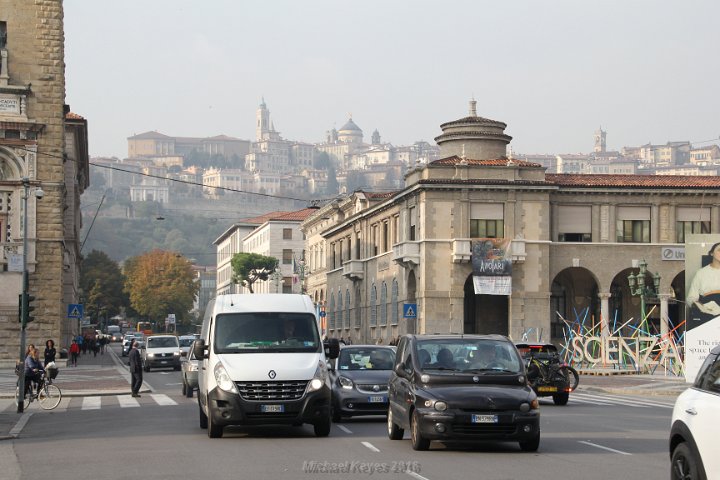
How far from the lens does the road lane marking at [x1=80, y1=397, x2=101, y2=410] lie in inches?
1206

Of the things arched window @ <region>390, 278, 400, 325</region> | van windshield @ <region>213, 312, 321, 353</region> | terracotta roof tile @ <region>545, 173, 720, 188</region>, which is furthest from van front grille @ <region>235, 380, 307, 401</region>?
arched window @ <region>390, 278, 400, 325</region>

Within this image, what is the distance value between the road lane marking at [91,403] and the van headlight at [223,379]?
11850mm

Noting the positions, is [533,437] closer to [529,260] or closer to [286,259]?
[529,260]

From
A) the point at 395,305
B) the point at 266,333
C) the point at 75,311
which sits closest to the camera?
the point at 266,333

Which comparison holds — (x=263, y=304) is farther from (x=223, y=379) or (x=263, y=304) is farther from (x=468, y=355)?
(x=468, y=355)

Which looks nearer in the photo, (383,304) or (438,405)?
(438,405)

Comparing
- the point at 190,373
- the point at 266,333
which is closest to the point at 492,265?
the point at 190,373

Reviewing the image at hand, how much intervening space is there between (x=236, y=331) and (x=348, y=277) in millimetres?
66974

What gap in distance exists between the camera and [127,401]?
3322 cm

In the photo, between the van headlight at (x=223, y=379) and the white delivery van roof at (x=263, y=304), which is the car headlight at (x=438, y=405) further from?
the white delivery van roof at (x=263, y=304)

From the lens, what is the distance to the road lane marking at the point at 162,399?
105 feet

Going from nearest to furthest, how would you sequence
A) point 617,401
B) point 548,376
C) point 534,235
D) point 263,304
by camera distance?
point 263,304
point 548,376
point 617,401
point 534,235

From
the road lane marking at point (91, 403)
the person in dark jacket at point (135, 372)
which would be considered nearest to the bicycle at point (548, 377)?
the road lane marking at point (91, 403)

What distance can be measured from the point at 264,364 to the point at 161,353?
1540 inches
